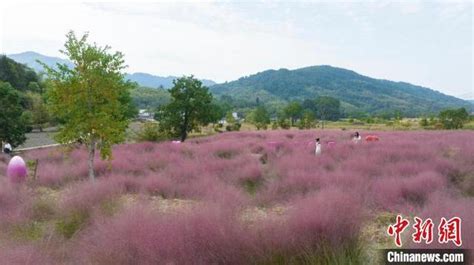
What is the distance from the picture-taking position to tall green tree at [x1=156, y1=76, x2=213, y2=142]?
26125 millimetres

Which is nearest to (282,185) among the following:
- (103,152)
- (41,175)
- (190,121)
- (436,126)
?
(103,152)

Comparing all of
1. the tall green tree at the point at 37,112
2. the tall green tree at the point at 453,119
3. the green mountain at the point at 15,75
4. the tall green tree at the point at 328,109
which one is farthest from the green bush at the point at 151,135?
the tall green tree at the point at 328,109

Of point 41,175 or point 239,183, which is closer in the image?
point 239,183

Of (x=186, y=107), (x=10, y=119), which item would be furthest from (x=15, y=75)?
(x=186, y=107)

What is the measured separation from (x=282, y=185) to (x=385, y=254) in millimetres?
5096

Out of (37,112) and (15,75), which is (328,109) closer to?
(15,75)

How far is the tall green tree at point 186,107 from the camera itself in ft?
85.7

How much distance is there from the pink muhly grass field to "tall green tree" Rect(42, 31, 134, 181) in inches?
61.7

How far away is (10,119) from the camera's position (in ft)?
70.2

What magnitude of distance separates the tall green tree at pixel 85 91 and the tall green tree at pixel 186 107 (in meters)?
15.3

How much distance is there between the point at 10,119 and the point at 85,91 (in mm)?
13660

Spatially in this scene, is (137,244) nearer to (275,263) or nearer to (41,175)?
(275,263)

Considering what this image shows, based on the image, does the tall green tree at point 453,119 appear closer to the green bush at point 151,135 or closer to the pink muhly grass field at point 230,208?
the green bush at point 151,135

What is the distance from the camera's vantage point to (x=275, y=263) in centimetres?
436
